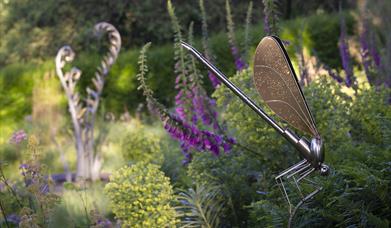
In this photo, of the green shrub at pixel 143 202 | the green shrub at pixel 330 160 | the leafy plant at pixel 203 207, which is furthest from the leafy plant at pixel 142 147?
the green shrub at pixel 143 202

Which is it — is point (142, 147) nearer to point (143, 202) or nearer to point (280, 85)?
point (143, 202)

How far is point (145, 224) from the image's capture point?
10.4 ft

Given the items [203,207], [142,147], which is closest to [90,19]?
[142,147]

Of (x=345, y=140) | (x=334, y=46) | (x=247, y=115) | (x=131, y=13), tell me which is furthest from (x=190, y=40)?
(x=131, y=13)

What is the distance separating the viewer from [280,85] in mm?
Answer: 2428

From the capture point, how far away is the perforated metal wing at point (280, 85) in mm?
2369

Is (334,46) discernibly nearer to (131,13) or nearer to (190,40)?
(131,13)

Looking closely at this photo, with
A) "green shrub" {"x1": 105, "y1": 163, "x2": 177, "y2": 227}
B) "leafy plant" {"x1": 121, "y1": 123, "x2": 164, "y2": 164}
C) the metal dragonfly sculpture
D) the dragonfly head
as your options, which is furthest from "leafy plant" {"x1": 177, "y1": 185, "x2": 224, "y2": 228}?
"leafy plant" {"x1": 121, "y1": 123, "x2": 164, "y2": 164}

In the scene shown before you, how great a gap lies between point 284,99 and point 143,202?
3.76ft

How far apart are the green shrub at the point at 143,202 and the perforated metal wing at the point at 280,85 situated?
1.00m

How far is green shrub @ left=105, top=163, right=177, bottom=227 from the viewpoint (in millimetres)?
3176

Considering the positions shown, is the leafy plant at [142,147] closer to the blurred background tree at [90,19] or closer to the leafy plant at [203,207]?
the leafy plant at [203,207]

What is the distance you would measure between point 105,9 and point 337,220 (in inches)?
473

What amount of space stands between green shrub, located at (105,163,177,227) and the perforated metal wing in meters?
1.00
